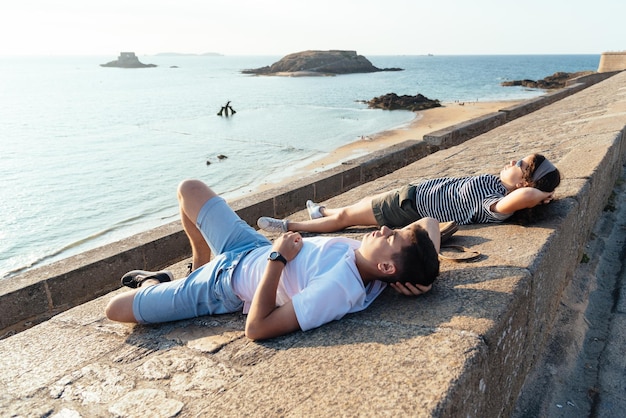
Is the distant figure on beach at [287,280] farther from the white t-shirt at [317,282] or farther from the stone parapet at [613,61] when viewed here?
the stone parapet at [613,61]

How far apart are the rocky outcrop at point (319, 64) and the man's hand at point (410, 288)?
95.2m

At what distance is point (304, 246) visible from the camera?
8.74ft

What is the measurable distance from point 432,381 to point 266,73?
349 feet

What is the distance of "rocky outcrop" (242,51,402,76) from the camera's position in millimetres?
98631

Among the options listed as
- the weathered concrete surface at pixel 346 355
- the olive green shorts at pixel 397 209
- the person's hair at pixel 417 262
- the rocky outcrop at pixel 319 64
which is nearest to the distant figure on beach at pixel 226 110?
the olive green shorts at pixel 397 209

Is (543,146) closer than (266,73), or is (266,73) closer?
(543,146)

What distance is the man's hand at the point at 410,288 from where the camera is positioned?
7.95 feet

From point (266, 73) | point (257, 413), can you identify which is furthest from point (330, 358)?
point (266, 73)

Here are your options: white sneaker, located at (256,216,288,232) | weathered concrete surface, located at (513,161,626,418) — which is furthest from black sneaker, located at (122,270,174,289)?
weathered concrete surface, located at (513,161,626,418)

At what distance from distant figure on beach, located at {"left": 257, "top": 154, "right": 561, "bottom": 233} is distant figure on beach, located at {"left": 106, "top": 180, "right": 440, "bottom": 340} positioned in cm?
73

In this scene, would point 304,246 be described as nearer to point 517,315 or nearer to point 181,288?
point 181,288

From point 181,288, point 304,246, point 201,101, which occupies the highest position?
point 304,246

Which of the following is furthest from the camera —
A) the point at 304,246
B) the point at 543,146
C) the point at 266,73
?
the point at 266,73

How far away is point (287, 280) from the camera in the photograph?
8.50 feet
